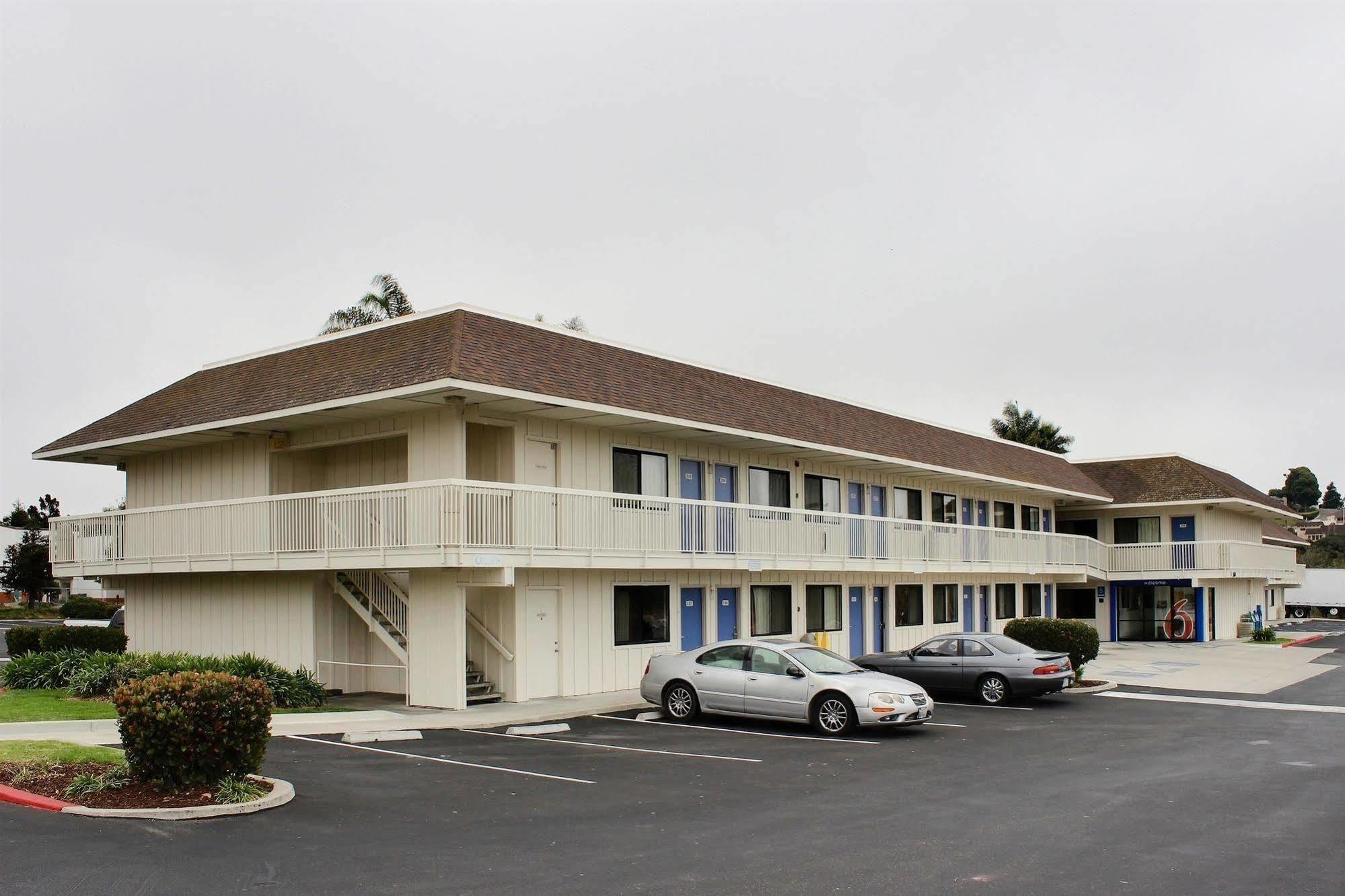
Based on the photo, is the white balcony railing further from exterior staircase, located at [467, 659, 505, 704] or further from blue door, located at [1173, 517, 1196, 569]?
blue door, located at [1173, 517, 1196, 569]

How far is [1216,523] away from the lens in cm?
4566

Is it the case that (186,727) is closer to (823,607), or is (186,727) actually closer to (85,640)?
(85,640)

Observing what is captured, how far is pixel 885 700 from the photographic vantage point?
17.7 m

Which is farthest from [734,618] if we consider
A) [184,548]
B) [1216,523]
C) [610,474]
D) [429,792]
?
[1216,523]

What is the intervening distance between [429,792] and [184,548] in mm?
14349

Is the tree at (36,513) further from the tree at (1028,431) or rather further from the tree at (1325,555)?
the tree at (1325,555)

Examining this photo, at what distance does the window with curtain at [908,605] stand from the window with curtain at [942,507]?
2682 millimetres

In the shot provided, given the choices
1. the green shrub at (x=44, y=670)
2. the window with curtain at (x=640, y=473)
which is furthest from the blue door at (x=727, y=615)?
the green shrub at (x=44, y=670)

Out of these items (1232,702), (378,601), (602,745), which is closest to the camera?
(602,745)

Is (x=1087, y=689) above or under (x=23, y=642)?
under

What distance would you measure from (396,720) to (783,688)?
6339 millimetres

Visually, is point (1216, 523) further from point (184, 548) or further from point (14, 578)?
point (14, 578)

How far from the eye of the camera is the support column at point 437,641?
67.7ft

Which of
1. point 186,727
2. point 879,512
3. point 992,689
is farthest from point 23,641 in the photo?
point 879,512
